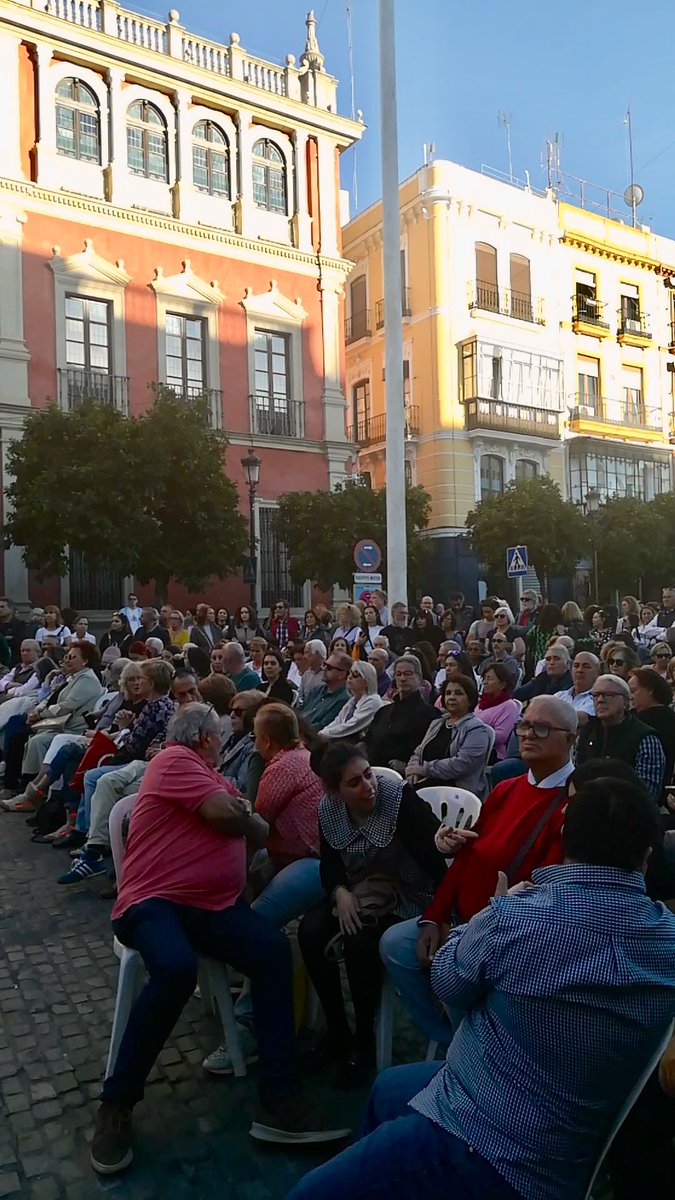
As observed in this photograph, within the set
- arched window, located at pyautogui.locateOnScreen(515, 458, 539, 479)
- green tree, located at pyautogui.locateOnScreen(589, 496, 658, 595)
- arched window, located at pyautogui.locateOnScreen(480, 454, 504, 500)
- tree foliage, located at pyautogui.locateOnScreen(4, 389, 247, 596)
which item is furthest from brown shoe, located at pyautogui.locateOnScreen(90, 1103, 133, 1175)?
arched window, located at pyautogui.locateOnScreen(515, 458, 539, 479)

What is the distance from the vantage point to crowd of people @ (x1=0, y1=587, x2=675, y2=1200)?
189cm

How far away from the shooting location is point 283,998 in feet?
11.1

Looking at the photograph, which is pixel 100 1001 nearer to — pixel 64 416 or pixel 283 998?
pixel 283 998

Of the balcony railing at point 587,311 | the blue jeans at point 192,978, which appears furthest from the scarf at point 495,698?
the balcony railing at point 587,311

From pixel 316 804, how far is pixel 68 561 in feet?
48.6

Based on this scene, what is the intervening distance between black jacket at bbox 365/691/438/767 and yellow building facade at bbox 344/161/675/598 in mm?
23156

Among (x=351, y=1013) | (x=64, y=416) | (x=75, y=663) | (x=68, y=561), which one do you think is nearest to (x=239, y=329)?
(x=64, y=416)

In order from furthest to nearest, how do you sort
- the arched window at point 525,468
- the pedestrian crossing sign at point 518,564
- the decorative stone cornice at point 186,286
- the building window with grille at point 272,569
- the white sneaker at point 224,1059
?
the arched window at point 525,468 < the building window with grille at point 272,569 < the decorative stone cornice at point 186,286 < the pedestrian crossing sign at point 518,564 < the white sneaker at point 224,1059

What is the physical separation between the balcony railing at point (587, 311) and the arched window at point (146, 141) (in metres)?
18.1

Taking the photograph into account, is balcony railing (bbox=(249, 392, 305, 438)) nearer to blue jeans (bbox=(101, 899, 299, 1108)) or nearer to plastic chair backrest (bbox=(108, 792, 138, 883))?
plastic chair backrest (bbox=(108, 792, 138, 883))

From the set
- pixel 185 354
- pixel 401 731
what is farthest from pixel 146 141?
pixel 401 731

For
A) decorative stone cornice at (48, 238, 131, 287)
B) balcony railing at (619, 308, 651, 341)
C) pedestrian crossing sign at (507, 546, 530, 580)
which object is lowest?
pedestrian crossing sign at (507, 546, 530, 580)

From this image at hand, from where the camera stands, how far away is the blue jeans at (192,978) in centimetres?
315

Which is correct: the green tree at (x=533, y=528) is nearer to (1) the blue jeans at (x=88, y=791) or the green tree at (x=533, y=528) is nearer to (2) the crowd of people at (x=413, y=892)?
(2) the crowd of people at (x=413, y=892)
